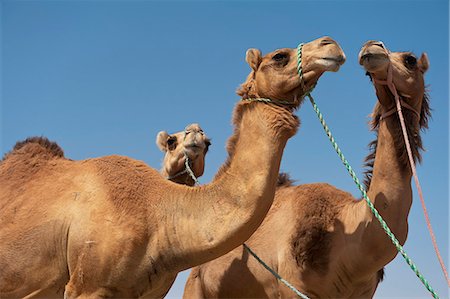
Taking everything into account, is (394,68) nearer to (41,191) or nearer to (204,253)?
(204,253)

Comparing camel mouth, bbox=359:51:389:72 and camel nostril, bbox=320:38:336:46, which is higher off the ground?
camel nostril, bbox=320:38:336:46

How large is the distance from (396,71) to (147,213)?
8.95 feet

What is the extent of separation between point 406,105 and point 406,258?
5.86 ft

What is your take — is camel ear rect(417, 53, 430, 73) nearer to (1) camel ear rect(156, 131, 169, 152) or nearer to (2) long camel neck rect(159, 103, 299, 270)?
(2) long camel neck rect(159, 103, 299, 270)

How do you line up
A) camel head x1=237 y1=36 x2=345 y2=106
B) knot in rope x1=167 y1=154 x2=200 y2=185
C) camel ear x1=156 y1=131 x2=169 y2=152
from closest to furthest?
1. camel head x1=237 y1=36 x2=345 y2=106
2. knot in rope x1=167 y1=154 x2=200 y2=185
3. camel ear x1=156 y1=131 x2=169 y2=152

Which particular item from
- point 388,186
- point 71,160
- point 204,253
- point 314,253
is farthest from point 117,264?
point 388,186

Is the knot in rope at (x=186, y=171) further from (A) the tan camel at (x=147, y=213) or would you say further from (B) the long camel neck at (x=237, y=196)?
(B) the long camel neck at (x=237, y=196)

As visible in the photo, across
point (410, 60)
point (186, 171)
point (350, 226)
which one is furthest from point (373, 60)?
point (186, 171)

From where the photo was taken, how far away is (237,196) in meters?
5.04

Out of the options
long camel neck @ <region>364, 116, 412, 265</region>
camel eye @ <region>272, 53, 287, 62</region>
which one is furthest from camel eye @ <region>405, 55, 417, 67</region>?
camel eye @ <region>272, 53, 287, 62</region>

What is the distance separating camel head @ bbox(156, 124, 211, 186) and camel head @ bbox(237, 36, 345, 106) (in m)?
1.78

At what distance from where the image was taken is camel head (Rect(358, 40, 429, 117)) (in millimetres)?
5660

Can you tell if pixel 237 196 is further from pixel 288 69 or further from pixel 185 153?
pixel 185 153

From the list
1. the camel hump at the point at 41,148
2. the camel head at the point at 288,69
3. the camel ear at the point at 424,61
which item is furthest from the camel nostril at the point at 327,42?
the camel hump at the point at 41,148
